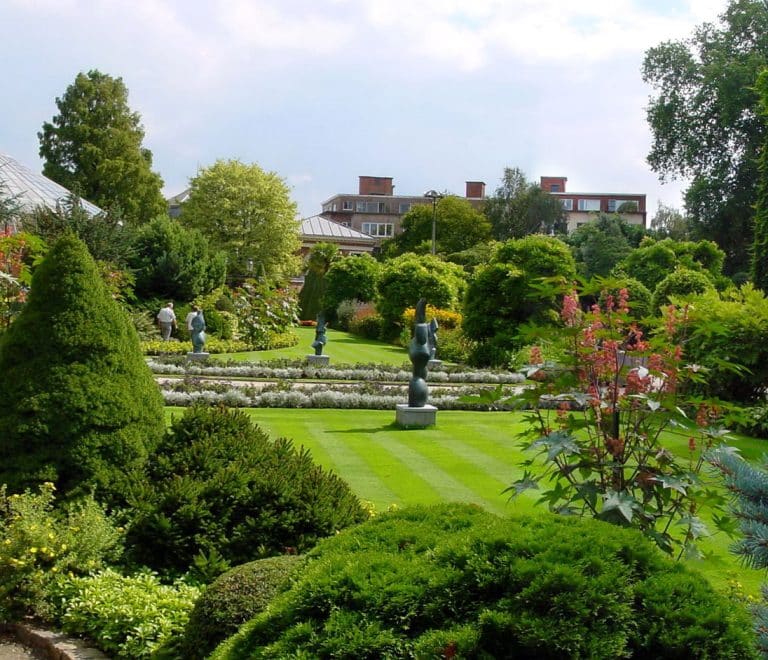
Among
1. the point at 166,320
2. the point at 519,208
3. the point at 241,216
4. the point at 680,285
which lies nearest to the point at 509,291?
the point at 680,285

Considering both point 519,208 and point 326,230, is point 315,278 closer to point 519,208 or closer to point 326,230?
point 519,208

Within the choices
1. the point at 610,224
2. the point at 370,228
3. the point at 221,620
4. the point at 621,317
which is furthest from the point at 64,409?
the point at 370,228

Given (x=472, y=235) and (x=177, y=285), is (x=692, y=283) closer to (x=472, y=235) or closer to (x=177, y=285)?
(x=177, y=285)

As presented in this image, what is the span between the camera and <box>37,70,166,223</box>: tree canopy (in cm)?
5050

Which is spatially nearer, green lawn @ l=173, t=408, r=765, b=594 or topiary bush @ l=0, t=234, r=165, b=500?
topiary bush @ l=0, t=234, r=165, b=500

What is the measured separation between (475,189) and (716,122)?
153ft

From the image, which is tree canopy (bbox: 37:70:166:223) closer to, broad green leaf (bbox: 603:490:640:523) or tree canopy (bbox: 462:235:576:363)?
tree canopy (bbox: 462:235:576:363)

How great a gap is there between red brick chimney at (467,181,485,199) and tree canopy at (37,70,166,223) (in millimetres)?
43278

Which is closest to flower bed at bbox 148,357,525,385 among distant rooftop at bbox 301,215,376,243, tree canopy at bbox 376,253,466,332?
tree canopy at bbox 376,253,466,332

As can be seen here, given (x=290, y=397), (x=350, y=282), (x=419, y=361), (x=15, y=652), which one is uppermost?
(x=350, y=282)

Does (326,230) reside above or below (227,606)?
above

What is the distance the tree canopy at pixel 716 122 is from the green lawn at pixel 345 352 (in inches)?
773

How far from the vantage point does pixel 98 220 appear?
1082 inches

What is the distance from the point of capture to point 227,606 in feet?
12.4
